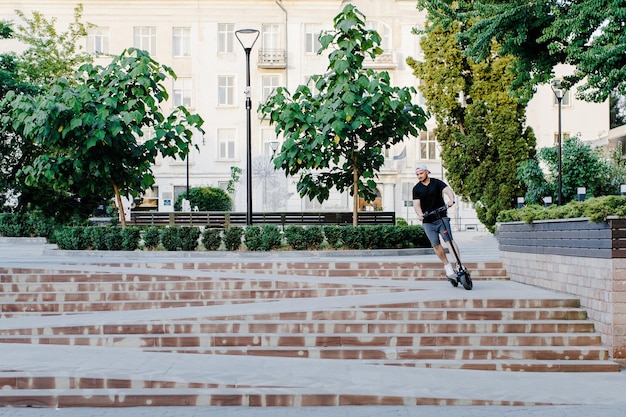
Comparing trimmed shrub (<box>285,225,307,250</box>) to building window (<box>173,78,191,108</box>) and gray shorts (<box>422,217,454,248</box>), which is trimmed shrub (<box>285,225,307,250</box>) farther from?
building window (<box>173,78,191,108</box>)

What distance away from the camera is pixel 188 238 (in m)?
20.9

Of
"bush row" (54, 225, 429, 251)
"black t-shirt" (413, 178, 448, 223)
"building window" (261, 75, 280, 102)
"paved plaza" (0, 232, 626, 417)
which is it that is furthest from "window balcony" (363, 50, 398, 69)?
"paved plaza" (0, 232, 626, 417)

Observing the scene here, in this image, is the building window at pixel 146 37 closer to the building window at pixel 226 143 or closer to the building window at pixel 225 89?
the building window at pixel 225 89

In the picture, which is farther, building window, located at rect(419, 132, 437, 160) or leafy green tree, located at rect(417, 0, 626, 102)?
building window, located at rect(419, 132, 437, 160)

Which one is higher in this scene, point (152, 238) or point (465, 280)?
point (152, 238)

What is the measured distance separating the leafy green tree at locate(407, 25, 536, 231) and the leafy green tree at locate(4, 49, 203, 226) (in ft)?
Result: 42.4

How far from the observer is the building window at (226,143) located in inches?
1917

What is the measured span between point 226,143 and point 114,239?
28310 millimetres

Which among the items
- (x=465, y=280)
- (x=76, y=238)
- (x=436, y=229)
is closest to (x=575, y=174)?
(x=76, y=238)

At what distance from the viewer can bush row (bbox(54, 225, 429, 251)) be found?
20906mm

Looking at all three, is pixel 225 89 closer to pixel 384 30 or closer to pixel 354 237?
pixel 384 30

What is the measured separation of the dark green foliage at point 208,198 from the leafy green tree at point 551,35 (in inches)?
1231

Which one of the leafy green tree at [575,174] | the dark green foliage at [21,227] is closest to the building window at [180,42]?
the dark green foliage at [21,227]

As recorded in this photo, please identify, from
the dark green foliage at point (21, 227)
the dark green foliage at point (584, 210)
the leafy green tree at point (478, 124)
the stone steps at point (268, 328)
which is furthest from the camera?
the dark green foliage at point (21, 227)
